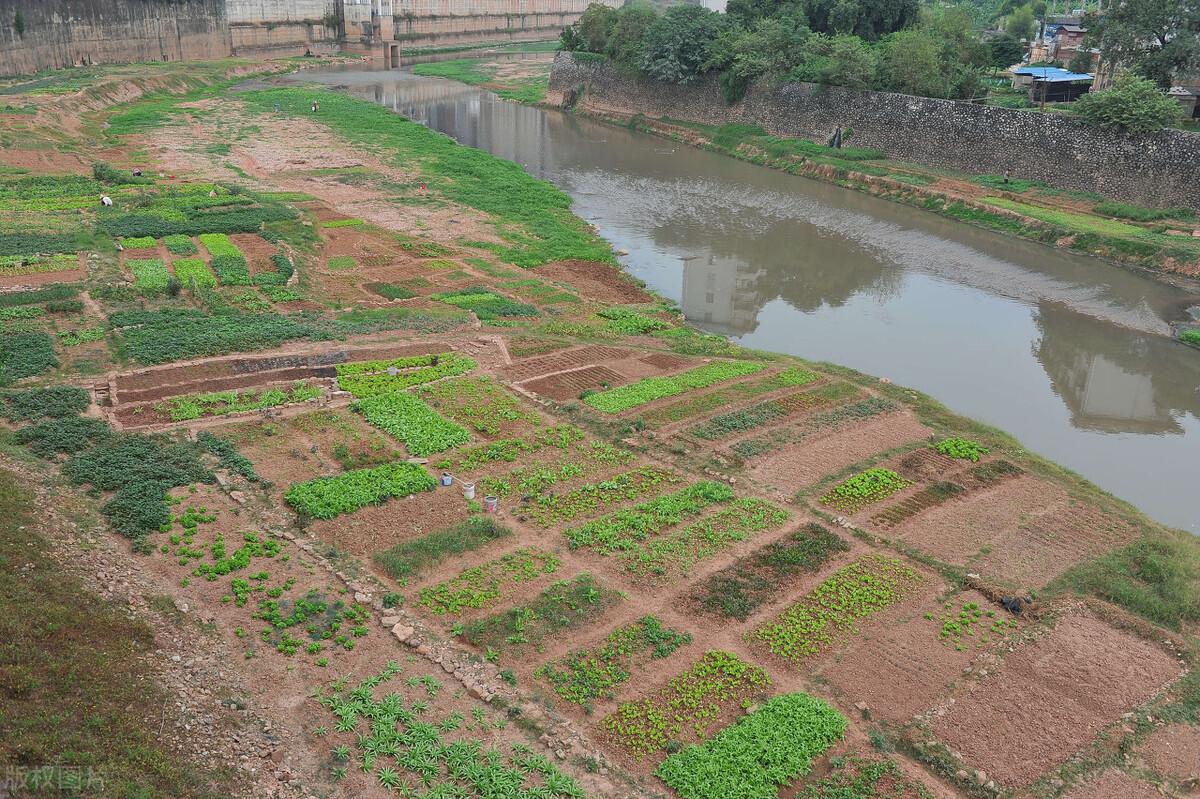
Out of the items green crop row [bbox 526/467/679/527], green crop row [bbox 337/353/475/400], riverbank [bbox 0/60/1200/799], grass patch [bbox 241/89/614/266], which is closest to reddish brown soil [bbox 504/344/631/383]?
riverbank [bbox 0/60/1200/799]

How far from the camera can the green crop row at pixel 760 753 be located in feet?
37.2

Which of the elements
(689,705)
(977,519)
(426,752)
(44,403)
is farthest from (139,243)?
(977,519)

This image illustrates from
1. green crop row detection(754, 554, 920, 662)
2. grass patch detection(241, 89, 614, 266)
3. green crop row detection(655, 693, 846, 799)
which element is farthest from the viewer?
grass patch detection(241, 89, 614, 266)

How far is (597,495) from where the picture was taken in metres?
17.6

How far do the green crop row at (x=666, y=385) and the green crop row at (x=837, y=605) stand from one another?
7.17 meters

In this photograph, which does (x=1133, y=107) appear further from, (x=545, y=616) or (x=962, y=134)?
(x=545, y=616)

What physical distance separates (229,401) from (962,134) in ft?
127

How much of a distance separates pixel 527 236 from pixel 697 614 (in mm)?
23083

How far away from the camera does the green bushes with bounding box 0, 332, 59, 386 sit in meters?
20.3

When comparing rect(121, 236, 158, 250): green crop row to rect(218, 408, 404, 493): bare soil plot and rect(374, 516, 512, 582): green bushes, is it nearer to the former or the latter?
rect(218, 408, 404, 493): bare soil plot

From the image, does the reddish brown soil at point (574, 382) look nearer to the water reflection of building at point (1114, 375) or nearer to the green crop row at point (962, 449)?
the green crop row at point (962, 449)

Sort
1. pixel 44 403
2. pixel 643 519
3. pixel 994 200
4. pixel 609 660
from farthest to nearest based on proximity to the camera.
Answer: pixel 994 200 → pixel 44 403 → pixel 643 519 → pixel 609 660

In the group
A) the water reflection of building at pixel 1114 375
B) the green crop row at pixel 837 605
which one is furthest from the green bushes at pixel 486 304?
the water reflection of building at pixel 1114 375

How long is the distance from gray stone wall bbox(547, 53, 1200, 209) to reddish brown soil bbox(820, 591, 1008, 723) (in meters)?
31.0
